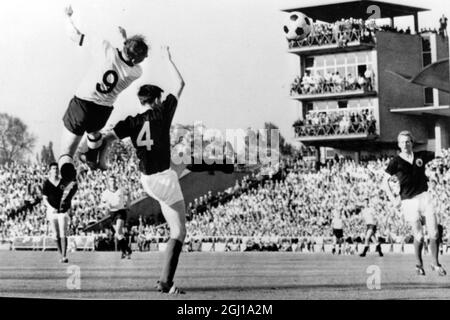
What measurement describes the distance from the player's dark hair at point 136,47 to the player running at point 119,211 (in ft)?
8.49

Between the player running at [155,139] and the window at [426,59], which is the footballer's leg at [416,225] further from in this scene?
the player running at [155,139]

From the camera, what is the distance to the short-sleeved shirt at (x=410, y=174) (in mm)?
11164

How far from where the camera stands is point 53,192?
12.5m

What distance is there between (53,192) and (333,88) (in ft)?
13.8

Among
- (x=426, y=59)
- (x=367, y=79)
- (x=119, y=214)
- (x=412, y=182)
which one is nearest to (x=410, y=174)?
(x=412, y=182)

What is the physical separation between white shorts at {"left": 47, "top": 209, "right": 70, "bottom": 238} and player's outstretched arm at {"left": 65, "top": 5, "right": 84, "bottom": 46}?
7.60 ft

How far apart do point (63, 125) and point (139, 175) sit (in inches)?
44.2

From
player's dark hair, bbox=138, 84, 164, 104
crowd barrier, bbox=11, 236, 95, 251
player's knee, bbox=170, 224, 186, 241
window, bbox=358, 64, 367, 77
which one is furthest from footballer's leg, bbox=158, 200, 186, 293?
crowd barrier, bbox=11, 236, 95, 251

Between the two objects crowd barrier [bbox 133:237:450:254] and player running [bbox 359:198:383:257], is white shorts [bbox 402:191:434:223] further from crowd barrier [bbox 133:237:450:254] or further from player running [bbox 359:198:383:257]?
crowd barrier [bbox 133:237:450:254]

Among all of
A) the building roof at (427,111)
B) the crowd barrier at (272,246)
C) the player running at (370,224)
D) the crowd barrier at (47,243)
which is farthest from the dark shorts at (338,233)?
the crowd barrier at (47,243)

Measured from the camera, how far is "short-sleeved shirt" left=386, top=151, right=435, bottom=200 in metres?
11.2

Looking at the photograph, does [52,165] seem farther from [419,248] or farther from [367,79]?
[419,248]
